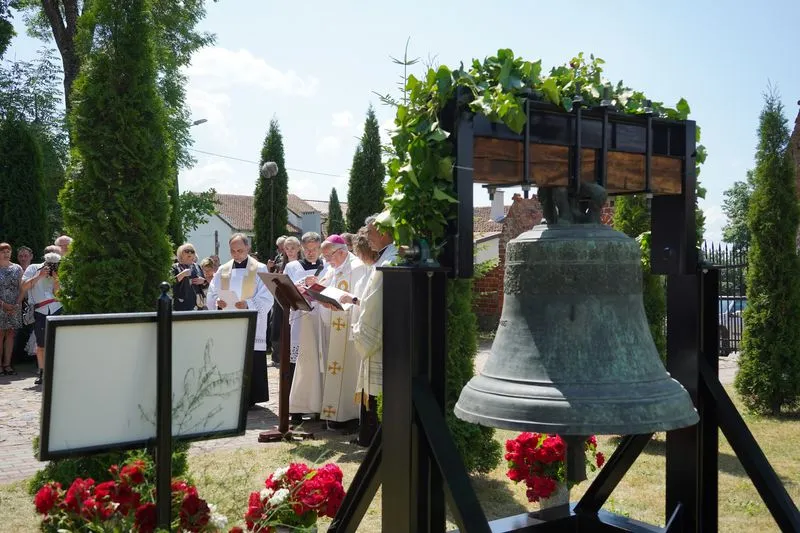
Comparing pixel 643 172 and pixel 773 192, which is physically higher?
pixel 773 192

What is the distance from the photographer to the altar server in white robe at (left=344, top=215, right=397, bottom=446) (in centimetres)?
597

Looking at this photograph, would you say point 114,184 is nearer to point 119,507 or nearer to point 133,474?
point 133,474

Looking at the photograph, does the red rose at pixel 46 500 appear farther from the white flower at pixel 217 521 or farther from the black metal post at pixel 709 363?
the black metal post at pixel 709 363

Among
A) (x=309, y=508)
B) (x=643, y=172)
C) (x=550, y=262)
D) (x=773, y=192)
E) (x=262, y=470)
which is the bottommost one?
(x=262, y=470)

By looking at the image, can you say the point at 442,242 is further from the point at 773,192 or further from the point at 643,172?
the point at 773,192

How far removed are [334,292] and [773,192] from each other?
18.0 feet

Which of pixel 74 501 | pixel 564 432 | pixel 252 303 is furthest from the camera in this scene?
pixel 252 303

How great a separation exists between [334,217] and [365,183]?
1944 centimetres

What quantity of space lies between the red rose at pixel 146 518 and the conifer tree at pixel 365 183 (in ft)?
68.1

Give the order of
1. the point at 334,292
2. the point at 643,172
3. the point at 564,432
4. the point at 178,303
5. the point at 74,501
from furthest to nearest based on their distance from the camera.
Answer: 1. the point at 178,303
2. the point at 334,292
3. the point at 643,172
4. the point at 74,501
5. the point at 564,432

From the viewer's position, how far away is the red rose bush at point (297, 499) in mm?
3750

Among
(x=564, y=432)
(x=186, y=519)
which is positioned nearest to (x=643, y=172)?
(x=564, y=432)

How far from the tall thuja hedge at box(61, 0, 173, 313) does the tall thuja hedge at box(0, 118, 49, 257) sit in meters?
10.4

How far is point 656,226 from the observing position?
3.89 m
